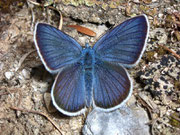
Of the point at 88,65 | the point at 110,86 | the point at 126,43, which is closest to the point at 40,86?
the point at 88,65

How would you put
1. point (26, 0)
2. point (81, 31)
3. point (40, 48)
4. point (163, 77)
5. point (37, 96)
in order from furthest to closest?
point (26, 0) < point (81, 31) < point (37, 96) < point (163, 77) < point (40, 48)

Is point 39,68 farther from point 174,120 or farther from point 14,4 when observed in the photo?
point 174,120

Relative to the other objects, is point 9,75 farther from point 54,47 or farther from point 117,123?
point 117,123

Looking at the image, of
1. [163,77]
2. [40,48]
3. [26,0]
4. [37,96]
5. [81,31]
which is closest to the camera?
[40,48]

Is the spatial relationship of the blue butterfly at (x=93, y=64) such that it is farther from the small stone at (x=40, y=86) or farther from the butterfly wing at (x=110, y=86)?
the small stone at (x=40, y=86)

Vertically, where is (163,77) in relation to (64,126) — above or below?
above

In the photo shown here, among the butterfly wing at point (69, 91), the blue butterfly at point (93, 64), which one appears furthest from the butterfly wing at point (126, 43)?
the butterfly wing at point (69, 91)

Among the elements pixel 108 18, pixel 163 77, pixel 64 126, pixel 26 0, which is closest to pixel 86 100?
pixel 64 126
